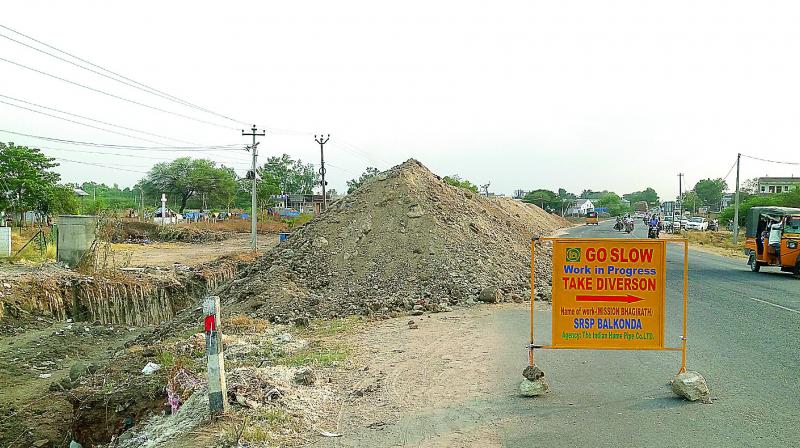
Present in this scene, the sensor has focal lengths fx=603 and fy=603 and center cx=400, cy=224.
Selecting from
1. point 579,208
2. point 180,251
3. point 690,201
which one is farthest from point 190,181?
point 579,208

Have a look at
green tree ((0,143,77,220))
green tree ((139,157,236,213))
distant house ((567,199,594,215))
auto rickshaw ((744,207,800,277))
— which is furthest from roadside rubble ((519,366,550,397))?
distant house ((567,199,594,215))

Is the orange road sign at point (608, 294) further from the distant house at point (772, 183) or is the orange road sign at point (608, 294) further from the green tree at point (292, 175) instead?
the distant house at point (772, 183)

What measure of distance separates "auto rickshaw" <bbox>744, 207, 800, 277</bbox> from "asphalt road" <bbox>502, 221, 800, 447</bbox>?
9467 mm

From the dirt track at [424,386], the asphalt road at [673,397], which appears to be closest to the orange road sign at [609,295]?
the asphalt road at [673,397]

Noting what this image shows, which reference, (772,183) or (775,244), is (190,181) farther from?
(772,183)

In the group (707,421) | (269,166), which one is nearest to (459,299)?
(707,421)

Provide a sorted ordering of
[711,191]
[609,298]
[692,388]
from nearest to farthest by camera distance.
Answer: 1. [692,388]
2. [609,298]
3. [711,191]

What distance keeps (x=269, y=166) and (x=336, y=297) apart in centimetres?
8104

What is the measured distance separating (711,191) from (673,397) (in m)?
135

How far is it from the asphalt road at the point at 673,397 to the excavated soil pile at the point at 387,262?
311 cm

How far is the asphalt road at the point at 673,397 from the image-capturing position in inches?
195

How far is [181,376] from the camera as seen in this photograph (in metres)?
6.90

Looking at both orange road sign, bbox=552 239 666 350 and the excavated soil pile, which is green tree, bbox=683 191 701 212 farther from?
orange road sign, bbox=552 239 666 350

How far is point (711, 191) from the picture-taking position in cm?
12562
